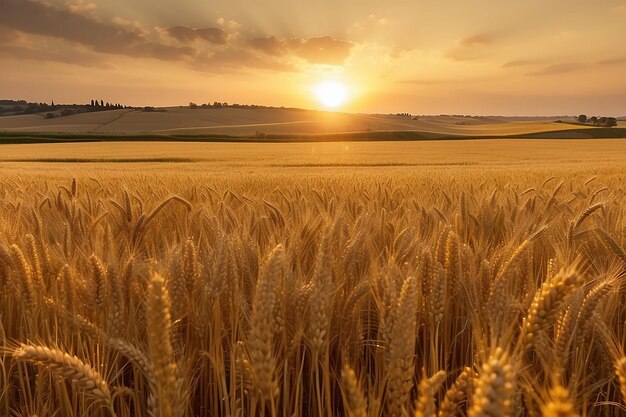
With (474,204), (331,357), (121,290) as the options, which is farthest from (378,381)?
(474,204)

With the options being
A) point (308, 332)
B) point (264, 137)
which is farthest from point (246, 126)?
point (308, 332)

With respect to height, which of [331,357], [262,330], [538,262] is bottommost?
[331,357]

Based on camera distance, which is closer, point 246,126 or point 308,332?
point 308,332

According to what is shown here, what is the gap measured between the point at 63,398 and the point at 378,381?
772 mm

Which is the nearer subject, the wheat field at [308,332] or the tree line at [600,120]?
the wheat field at [308,332]

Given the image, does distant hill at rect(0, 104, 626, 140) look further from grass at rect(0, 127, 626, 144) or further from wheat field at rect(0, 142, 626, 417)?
wheat field at rect(0, 142, 626, 417)

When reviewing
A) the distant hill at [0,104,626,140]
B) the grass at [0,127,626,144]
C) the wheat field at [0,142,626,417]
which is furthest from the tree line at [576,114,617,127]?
the wheat field at [0,142,626,417]

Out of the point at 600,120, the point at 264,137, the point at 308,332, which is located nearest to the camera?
the point at 308,332

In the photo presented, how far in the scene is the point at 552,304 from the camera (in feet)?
2.70

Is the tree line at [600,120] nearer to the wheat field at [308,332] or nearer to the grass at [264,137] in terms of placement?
the grass at [264,137]

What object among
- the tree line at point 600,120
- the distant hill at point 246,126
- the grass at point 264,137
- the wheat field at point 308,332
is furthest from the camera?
the tree line at point 600,120

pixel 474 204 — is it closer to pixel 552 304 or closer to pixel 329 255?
pixel 329 255

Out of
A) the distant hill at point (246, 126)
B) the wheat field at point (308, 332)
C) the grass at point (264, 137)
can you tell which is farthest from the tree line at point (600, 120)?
the wheat field at point (308, 332)

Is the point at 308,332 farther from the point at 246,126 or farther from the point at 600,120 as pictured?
the point at 600,120
